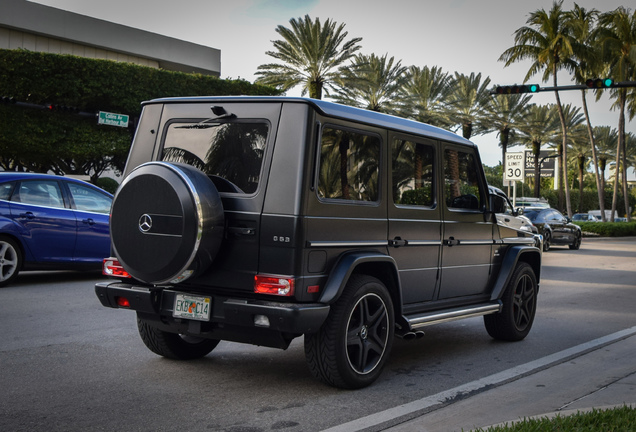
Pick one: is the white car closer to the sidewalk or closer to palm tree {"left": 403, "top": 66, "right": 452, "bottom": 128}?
the sidewalk

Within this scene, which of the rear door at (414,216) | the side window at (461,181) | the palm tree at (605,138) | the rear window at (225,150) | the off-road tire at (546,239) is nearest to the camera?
the rear window at (225,150)

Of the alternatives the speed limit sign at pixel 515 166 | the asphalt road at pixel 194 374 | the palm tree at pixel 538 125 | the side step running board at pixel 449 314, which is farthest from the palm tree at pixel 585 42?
the side step running board at pixel 449 314

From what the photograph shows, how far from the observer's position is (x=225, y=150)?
5.25 metres

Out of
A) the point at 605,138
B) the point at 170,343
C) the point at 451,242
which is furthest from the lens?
the point at 605,138

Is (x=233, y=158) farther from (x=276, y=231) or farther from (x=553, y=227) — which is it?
(x=553, y=227)

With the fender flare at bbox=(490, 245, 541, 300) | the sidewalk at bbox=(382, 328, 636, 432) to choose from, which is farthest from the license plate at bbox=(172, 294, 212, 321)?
the fender flare at bbox=(490, 245, 541, 300)

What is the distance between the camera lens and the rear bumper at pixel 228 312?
470 centimetres

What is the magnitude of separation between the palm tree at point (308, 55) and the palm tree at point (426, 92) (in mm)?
7444

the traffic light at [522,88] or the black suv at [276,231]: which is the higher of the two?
the traffic light at [522,88]

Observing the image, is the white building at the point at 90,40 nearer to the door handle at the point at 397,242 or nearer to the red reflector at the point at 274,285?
the door handle at the point at 397,242

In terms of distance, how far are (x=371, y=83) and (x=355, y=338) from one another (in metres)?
31.8

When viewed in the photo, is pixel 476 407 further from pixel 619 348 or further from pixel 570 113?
pixel 570 113

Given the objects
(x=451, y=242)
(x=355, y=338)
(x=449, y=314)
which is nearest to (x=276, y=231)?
(x=355, y=338)

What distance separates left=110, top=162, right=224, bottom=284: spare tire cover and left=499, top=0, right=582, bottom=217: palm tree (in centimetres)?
3685
